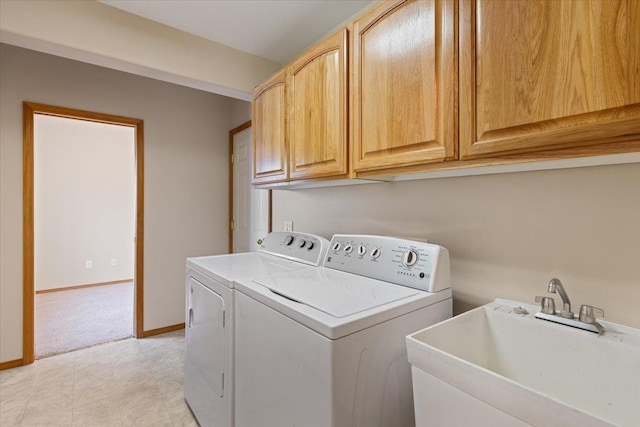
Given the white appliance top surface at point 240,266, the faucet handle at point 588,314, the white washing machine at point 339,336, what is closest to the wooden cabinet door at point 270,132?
the white appliance top surface at point 240,266

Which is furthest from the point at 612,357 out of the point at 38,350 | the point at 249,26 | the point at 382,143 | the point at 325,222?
the point at 38,350

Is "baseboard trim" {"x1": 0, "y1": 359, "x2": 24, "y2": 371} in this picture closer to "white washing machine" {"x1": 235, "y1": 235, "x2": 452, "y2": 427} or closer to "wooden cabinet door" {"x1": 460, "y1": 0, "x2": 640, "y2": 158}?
"white washing machine" {"x1": 235, "y1": 235, "x2": 452, "y2": 427}

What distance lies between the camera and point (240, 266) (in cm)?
166

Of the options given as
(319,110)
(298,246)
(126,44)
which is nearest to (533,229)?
(319,110)

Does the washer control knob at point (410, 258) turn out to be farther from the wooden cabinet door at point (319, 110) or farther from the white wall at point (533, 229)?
the wooden cabinet door at point (319, 110)

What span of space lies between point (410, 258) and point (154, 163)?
Result: 279cm

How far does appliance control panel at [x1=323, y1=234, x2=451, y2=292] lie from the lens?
1184 millimetres

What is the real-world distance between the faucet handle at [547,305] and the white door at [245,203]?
2135 millimetres

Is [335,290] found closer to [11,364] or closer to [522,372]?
[522,372]

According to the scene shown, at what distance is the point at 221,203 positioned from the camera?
3471mm

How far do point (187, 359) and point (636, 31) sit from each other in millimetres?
2373

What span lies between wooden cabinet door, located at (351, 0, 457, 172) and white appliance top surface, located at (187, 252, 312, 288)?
2.33ft

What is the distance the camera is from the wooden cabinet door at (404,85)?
3.30 ft

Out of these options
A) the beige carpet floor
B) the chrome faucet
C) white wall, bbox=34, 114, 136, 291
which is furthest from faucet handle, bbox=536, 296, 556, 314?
white wall, bbox=34, 114, 136, 291
